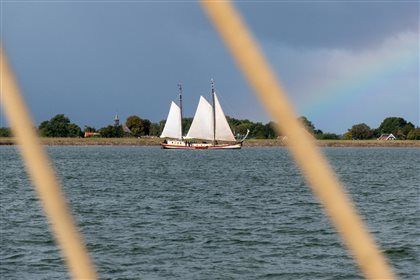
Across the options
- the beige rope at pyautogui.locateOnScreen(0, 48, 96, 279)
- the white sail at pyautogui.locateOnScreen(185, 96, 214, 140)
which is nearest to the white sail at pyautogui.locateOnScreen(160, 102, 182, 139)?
the white sail at pyautogui.locateOnScreen(185, 96, 214, 140)

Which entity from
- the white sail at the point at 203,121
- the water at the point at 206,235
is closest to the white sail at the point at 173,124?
the white sail at the point at 203,121

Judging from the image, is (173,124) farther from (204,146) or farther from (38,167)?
(38,167)

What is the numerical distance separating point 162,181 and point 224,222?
27184 millimetres

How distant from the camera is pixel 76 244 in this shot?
4.39ft

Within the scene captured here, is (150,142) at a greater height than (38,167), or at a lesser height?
lesser

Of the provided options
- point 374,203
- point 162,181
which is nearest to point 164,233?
point 374,203

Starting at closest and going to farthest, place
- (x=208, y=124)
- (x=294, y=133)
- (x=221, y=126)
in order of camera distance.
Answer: (x=294, y=133) < (x=208, y=124) < (x=221, y=126)

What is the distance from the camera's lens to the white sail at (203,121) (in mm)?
124000

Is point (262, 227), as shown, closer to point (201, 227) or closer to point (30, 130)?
point (201, 227)

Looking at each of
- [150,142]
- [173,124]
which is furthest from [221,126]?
[150,142]

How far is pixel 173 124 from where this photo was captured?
137m

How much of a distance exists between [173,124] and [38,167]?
135451 millimetres

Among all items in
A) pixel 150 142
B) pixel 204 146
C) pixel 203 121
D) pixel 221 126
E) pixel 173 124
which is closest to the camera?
pixel 203 121

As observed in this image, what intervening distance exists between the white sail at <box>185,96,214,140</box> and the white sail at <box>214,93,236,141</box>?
40.4 inches
